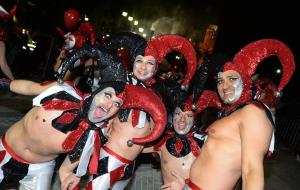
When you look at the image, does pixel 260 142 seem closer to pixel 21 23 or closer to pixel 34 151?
pixel 34 151

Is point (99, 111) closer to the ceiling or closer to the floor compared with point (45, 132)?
closer to the ceiling

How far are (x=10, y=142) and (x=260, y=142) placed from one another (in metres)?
2.34

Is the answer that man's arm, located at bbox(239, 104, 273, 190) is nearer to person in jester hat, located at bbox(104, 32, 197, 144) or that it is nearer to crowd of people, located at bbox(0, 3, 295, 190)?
crowd of people, located at bbox(0, 3, 295, 190)

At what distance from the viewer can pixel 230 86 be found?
10.7ft

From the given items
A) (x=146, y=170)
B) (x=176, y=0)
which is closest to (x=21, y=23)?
(x=146, y=170)

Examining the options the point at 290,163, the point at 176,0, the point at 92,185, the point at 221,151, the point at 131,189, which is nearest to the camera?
the point at 221,151

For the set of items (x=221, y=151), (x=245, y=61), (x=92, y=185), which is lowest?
(x=92, y=185)

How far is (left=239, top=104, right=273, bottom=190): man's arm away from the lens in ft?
8.59

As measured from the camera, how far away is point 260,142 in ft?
8.92

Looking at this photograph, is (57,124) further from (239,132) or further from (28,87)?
(239,132)

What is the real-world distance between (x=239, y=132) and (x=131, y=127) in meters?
1.24

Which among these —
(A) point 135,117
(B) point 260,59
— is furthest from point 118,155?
(B) point 260,59

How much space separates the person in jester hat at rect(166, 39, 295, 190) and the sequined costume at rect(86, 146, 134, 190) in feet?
2.01

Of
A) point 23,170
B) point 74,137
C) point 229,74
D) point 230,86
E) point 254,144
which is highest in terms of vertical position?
point 229,74
